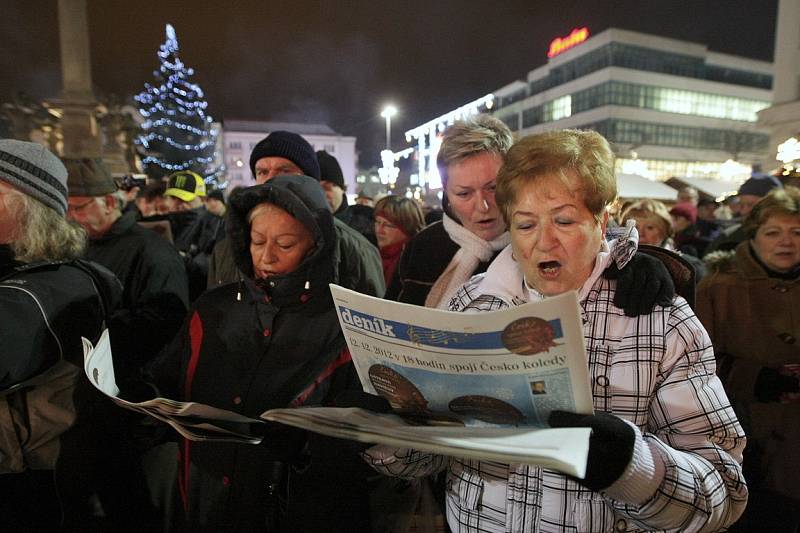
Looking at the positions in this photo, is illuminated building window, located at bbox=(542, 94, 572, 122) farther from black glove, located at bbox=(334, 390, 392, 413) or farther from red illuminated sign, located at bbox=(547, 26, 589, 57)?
black glove, located at bbox=(334, 390, 392, 413)

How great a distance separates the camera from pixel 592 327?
4.86 ft

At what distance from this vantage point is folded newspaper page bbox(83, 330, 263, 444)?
146 centimetres

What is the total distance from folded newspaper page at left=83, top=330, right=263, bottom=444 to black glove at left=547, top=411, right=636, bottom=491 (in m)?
0.99

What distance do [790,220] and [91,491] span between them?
4.00 m

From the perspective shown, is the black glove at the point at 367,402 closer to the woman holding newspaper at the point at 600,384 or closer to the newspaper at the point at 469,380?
the newspaper at the point at 469,380

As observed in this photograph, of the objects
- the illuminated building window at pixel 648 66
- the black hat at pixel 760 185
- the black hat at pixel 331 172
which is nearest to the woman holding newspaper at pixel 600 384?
the black hat at pixel 331 172

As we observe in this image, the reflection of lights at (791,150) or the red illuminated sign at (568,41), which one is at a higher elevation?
the red illuminated sign at (568,41)

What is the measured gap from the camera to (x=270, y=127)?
99688mm

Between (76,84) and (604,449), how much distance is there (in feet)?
83.8

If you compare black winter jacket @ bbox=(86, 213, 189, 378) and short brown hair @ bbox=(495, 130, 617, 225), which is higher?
short brown hair @ bbox=(495, 130, 617, 225)

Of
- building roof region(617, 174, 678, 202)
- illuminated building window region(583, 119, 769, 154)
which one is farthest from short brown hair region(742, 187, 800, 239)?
illuminated building window region(583, 119, 769, 154)

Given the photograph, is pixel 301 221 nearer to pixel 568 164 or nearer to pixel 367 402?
pixel 367 402

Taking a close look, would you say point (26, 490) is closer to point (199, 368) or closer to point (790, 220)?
point (199, 368)

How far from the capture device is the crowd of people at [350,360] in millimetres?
1401
